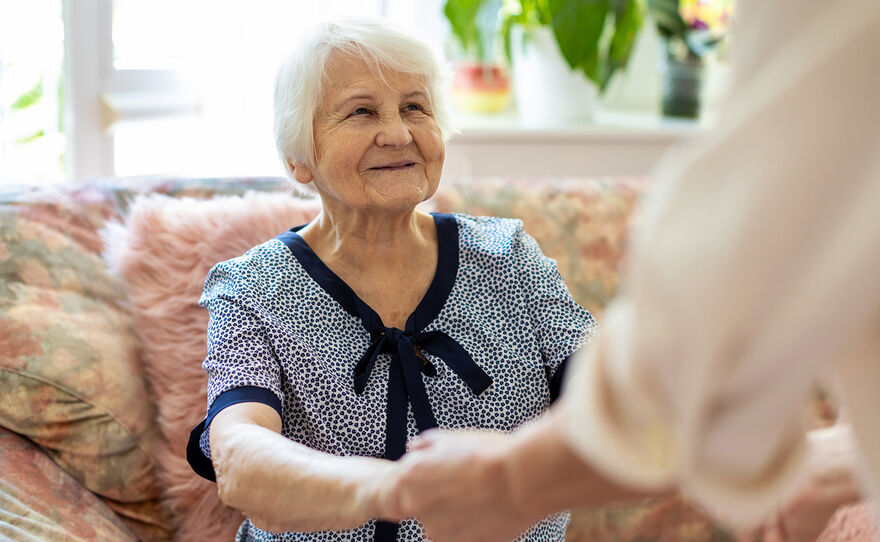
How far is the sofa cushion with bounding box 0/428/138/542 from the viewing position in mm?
1222

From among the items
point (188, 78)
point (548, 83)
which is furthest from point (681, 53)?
point (188, 78)

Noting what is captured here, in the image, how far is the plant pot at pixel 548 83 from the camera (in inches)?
117

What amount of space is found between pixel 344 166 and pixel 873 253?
0.98 m

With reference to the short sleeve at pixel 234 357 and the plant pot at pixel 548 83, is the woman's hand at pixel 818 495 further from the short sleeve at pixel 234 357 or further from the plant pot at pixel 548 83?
the plant pot at pixel 548 83

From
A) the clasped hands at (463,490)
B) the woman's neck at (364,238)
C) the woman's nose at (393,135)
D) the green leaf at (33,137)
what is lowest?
the green leaf at (33,137)

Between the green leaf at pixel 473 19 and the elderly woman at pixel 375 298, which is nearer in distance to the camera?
the elderly woman at pixel 375 298

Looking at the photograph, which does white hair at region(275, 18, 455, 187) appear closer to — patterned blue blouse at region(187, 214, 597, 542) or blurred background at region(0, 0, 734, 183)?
patterned blue blouse at region(187, 214, 597, 542)

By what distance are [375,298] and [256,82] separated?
1515 millimetres

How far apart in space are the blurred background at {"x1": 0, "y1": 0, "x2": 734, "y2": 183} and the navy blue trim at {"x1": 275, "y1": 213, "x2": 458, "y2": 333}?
3.09ft

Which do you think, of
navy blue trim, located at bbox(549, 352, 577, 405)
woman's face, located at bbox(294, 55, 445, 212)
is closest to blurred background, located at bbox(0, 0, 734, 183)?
woman's face, located at bbox(294, 55, 445, 212)

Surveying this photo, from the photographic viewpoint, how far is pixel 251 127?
110 inches

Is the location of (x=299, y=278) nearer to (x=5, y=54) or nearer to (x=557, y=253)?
(x=557, y=253)

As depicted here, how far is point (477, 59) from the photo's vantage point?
10.2 ft

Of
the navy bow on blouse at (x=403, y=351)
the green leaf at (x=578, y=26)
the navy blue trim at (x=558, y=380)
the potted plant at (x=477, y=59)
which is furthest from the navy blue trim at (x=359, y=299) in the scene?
the potted plant at (x=477, y=59)
